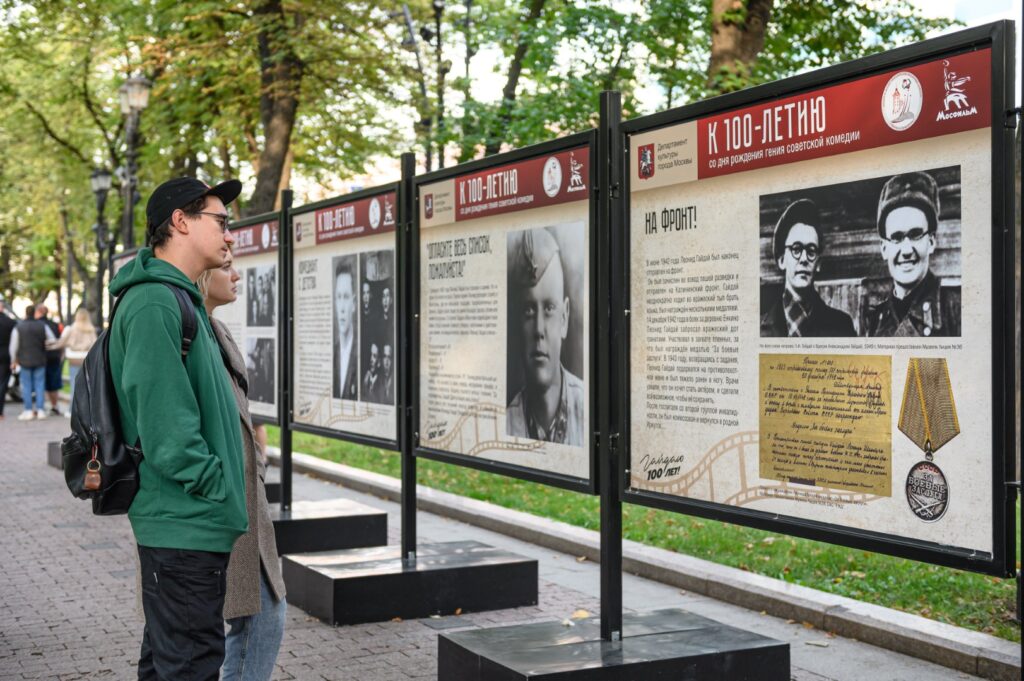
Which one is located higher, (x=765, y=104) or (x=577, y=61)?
(x=577, y=61)

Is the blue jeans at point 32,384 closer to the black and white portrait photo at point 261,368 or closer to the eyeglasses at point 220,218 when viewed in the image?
the black and white portrait photo at point 261,368

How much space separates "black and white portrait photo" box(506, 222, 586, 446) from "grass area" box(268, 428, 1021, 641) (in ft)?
7.99

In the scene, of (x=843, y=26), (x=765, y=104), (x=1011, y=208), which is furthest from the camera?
(x=843, y=26)

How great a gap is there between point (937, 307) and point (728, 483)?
42.2 inches

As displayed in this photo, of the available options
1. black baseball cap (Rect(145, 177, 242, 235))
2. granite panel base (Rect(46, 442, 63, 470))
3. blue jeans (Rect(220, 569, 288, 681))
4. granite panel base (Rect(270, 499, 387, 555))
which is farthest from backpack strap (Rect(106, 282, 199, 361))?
granite panel base (Rect(46, 442, 63, 470))

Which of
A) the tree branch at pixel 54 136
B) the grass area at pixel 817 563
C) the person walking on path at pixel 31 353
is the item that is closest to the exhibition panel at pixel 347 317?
the grass area at pixel 817 563

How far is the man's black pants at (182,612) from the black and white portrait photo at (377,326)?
375 centimetres

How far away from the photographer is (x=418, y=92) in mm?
21703

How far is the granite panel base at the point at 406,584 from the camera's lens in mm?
6715

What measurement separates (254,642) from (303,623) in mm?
2875

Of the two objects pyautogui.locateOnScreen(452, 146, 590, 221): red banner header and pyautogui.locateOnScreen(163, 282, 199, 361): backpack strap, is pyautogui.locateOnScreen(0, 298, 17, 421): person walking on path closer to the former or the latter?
pyautogui.locateOnScreen(452, 146, 590, 221): red banner header

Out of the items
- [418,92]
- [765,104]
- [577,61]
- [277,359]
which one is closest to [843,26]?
[577,61]

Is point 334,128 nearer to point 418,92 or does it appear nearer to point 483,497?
point 418,92

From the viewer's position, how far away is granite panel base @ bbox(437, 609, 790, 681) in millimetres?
4543
